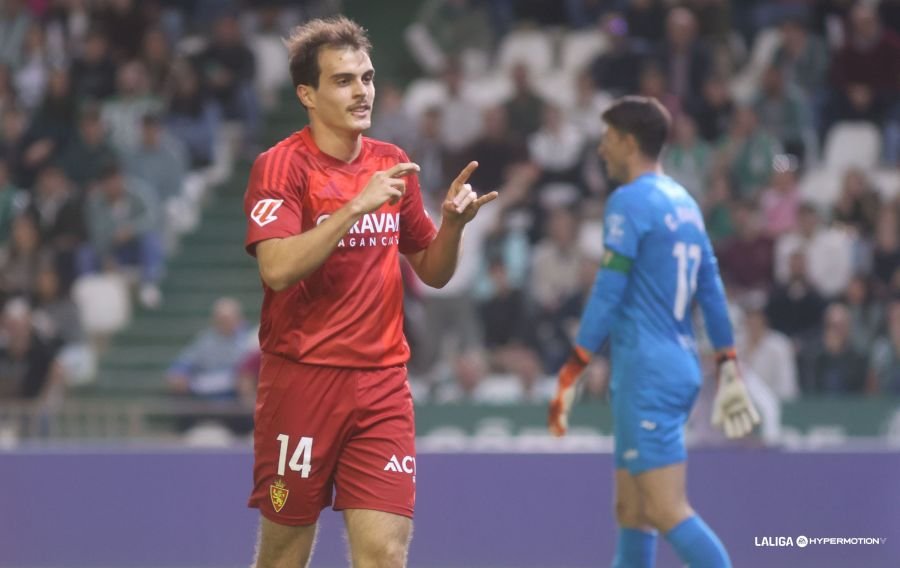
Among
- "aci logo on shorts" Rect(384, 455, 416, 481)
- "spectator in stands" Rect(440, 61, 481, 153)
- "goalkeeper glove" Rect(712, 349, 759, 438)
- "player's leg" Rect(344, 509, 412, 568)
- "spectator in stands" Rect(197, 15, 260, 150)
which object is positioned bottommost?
"player's leg" Rect(344, 509, 412, 568)

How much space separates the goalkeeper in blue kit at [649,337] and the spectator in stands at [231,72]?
338 inches

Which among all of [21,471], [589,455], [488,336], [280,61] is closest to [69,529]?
[21,471]

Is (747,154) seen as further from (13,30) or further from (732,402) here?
(13,30)

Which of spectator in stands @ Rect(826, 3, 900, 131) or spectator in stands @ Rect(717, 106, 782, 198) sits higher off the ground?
spectator in stands @ Rect(826, 3, 900, 131)

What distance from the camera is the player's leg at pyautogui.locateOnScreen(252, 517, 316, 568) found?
553cm

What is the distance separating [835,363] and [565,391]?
5.33 meters

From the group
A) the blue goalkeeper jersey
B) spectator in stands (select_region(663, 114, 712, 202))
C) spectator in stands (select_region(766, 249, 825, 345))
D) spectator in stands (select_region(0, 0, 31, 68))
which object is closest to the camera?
the blue goalkeeper jersey

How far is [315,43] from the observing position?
556 cm

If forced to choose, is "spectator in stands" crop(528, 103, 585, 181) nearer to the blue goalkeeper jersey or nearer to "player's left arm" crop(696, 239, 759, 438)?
"player's left arm" crop(696, 239, 759, 438)

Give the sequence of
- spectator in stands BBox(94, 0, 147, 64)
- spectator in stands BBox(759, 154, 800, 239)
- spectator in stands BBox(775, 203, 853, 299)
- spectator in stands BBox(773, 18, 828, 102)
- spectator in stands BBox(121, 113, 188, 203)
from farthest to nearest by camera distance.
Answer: spectator in stands BBox(94, 0, 147, 64)
spectator in stands BBox(121, 113, 188, 203)
spectator in stands BBox(773, 18, 828, 102)
spectator in stands BBox(759, 154, 800, 239)
spectator in stands BBox(775, 203, 853, 299)

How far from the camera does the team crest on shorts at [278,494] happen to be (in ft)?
18.1

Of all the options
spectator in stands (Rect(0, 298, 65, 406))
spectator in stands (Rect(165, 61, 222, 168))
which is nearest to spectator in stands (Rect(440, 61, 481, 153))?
spectator in stands (Rect(165, 61, 222, 168))

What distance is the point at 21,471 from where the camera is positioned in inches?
385

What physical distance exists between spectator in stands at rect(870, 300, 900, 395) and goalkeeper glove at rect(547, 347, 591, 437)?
5.25 meters
